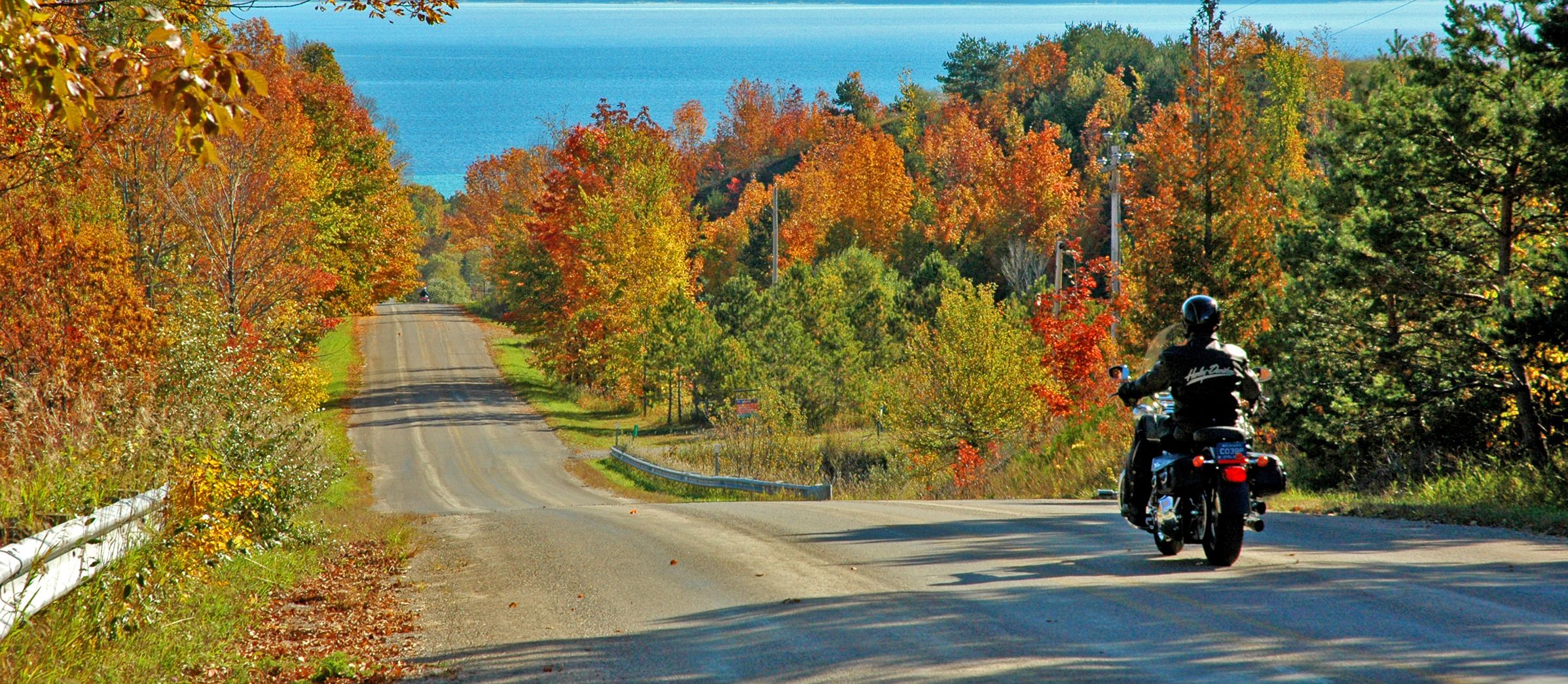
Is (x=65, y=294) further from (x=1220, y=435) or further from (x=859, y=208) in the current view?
(x=859, y=208)

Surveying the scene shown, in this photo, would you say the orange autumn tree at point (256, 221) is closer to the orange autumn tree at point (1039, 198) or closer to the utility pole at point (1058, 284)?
the utility pole at point (1058, 284)

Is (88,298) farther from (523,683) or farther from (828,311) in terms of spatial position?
(828,311)

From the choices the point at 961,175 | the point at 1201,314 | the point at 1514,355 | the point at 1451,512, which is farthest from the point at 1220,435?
the point at 961,175

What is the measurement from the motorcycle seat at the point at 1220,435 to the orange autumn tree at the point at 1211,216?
22.9m

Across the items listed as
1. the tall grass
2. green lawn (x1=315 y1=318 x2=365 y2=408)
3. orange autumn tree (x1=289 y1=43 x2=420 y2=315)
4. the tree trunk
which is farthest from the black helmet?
green lawn (x1=315 y1=318 x2=365 y2=408)

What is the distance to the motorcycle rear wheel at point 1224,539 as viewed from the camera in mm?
8453

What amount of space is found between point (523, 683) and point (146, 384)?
1065cm

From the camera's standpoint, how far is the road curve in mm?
6184

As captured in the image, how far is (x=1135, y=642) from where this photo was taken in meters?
6.55

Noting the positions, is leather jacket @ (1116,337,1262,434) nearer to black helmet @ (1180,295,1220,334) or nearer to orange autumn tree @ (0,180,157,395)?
black helmet @ (1180,295,1220,334)

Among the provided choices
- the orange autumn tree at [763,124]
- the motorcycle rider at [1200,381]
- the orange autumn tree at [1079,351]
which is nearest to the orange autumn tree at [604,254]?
the orange autumn tree at [1079,351]

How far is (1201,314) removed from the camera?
344 inches

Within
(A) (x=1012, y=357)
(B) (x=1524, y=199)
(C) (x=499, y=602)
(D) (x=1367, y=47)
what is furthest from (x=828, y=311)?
(D) (x=1367, y=47)

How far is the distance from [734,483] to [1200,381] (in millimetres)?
26403
